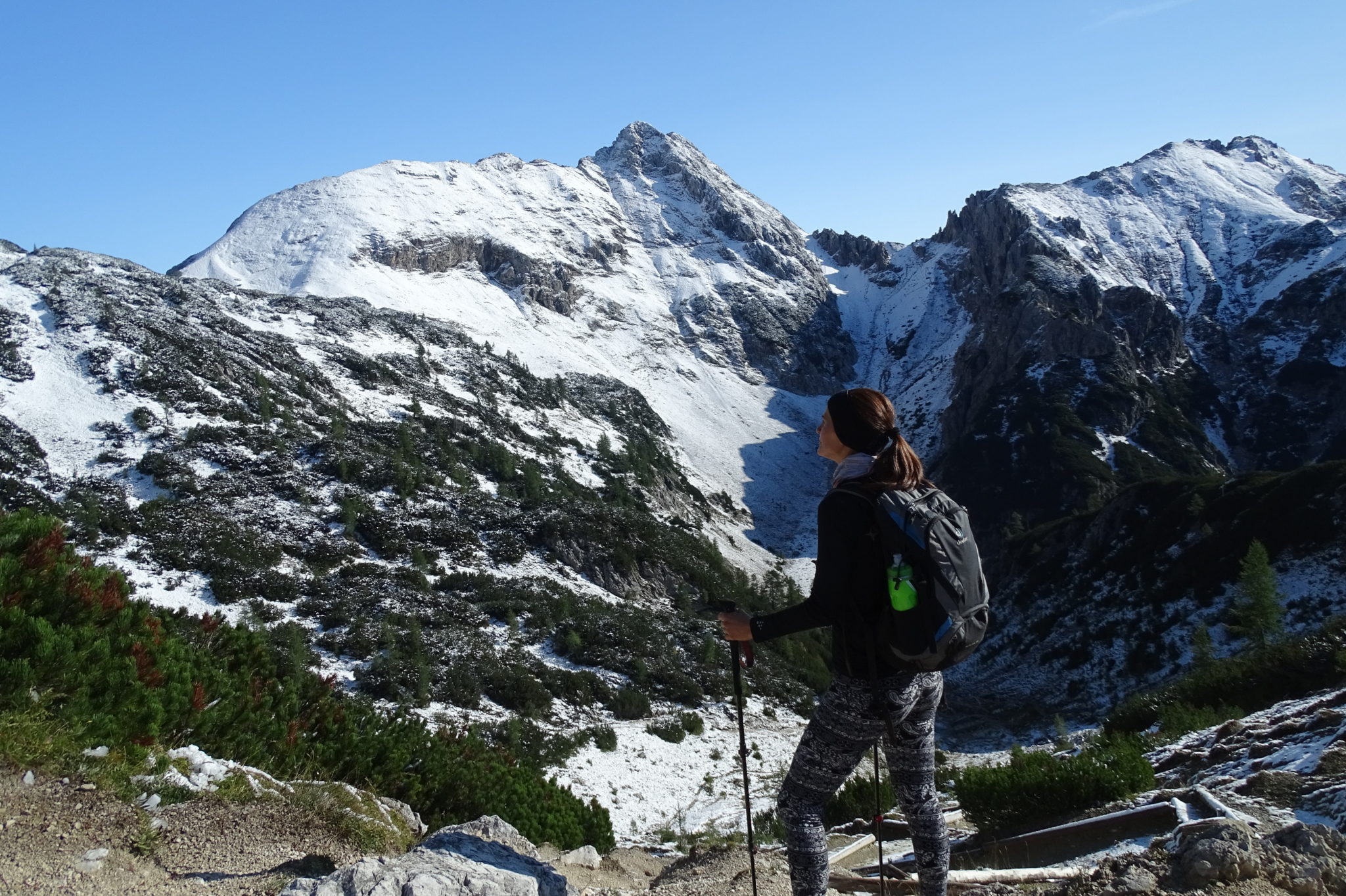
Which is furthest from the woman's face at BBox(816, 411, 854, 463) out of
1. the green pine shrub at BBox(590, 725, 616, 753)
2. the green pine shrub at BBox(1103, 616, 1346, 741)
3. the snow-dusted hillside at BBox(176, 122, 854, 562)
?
the snow-dusted hillside at BBox(176, 122, 854, 562)

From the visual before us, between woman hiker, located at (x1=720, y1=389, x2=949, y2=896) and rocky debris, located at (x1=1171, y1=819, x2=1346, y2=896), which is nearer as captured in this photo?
woman hiker, located at (x1=720, y1=389, x2=949, y2=896)

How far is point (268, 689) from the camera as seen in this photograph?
298 inches

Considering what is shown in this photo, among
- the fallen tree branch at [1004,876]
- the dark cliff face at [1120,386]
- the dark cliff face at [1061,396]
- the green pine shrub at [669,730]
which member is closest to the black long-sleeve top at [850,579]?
the fallen tree branch at [1004,876]

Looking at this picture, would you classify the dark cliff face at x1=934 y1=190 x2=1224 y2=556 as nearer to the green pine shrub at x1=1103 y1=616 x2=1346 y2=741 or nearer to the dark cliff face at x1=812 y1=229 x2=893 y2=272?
the dark cliff face at x1=812 y1=229 x2=893 y2=272

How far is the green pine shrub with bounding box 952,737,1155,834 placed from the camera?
6676mm

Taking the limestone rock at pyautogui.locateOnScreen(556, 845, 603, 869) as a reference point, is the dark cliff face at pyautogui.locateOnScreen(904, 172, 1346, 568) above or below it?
above

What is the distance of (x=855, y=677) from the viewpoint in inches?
142

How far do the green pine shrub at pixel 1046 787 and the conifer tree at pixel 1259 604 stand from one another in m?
27.1

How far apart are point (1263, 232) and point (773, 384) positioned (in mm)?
88722

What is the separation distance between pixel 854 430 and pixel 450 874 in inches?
109

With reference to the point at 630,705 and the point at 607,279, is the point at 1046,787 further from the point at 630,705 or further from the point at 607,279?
the point at 607,279

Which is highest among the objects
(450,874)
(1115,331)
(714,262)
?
(714,262)

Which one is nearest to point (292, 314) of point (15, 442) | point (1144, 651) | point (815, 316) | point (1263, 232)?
point (15, 442)

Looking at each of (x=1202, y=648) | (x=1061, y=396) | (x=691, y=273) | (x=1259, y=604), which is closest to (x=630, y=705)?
(x=1202, y=648)
